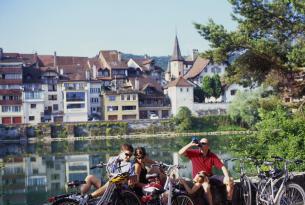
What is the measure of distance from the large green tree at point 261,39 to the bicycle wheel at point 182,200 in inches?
286

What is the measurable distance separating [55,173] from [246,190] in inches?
1011

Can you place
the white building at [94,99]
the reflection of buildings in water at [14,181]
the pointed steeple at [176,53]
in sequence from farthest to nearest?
the pointed steeple at [176,53] < the white building at [94,99] < the reflection of buildings in water at [14,181]

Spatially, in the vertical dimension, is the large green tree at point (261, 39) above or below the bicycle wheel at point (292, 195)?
above

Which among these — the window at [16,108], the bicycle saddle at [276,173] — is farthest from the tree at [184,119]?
the bicycle saddle at [276,173]

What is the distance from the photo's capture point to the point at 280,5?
43.1ft

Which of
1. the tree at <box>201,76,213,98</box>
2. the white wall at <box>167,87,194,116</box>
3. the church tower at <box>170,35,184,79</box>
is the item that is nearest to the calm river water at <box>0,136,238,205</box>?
the white wall at <box>167,87,194,116</box>

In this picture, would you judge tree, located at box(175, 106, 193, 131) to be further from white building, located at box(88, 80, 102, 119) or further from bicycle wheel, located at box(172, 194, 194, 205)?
bicycle wheel, located at box(172, 194, 194, 205)

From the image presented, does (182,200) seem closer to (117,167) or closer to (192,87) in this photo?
(117,167)

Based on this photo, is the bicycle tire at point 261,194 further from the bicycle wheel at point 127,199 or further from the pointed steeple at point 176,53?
the pointed steeple at point 176,53

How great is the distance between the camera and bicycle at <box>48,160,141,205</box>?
5613 millimetres

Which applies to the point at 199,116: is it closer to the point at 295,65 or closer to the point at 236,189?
the point at 295,65

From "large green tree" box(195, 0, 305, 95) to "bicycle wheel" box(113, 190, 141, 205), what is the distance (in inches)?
301

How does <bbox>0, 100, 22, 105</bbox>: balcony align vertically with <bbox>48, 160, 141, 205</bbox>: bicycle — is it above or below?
above

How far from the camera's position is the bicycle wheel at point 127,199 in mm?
6062
